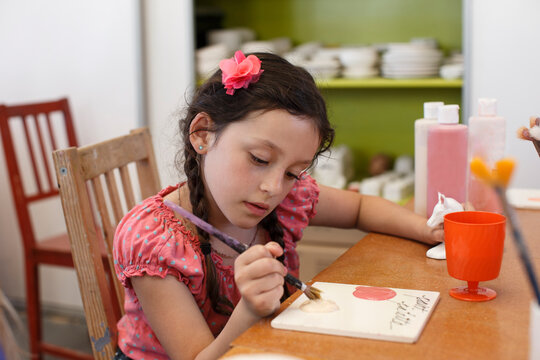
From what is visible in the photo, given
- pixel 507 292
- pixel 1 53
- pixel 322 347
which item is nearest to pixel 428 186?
pixel 507 292

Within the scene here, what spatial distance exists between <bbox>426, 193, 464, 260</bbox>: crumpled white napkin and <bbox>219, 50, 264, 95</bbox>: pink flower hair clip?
40 centimetres

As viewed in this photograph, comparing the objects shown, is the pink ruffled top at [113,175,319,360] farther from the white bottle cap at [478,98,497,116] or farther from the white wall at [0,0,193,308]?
the white wall at [0,0,193,308]

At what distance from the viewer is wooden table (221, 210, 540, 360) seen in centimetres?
68

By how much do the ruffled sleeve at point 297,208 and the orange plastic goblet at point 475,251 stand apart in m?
0.41

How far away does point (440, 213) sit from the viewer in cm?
110

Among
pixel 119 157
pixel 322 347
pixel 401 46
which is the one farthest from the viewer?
pixel 401 46

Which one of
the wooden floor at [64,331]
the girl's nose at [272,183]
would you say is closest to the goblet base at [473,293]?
the girl's nose at [272,183]

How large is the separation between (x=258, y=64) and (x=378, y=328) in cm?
45

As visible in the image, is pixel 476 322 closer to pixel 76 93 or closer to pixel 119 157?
pixel 119 157

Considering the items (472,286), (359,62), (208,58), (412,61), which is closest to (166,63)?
(208,58)

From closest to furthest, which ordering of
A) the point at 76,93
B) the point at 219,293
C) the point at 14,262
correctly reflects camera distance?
the point at 219,293 → the point at 76,93 → the point at 14,262

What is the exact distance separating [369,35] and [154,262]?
196 centimetres

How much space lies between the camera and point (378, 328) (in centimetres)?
74

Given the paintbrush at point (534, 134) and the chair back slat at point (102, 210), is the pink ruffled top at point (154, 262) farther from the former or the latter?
the paintbrush at point (534, 134)
